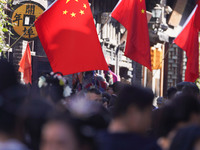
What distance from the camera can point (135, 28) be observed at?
40.4 ft

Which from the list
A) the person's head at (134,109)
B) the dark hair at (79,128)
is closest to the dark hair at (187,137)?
the person's head at (134,109)

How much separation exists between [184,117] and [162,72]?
29.3 m

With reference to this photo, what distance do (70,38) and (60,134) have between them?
667cm

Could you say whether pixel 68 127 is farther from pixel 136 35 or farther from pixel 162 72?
pixel 162 72

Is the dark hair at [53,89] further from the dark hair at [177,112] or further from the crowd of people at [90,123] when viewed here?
the dark hair at [177,112]

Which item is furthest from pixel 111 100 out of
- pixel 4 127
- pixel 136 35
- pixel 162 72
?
pixel 162 72

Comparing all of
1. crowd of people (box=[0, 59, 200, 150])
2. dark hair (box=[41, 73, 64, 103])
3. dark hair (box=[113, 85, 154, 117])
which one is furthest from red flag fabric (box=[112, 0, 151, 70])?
dark hair (box=[113, 85, 154, 117])

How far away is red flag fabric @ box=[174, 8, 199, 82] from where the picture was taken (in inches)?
533

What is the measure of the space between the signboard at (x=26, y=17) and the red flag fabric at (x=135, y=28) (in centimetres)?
328

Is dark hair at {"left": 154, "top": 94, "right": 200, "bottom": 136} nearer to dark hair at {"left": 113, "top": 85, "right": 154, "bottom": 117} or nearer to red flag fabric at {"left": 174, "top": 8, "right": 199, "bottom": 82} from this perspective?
dark hair at {"left": 113, "top": 85, "right": 154, "bottom": 117}

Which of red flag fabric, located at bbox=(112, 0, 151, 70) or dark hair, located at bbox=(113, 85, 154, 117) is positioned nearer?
dark hair, located at bbox=(113, 85, 154, 117)

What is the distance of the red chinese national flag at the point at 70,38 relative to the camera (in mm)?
9977

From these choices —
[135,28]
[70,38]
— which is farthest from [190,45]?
[70,38]

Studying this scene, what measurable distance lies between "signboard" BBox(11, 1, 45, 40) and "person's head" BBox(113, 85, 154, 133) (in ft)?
36.0
